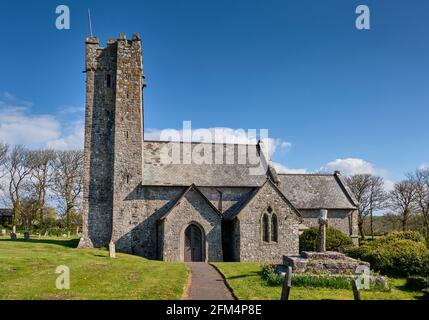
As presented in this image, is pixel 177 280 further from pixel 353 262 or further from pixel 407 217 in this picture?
pixel 407 217

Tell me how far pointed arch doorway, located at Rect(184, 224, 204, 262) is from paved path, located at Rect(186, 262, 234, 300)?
7.07m

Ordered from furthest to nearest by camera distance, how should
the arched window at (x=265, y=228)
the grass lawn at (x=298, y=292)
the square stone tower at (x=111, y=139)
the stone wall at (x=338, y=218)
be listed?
the stone wall at (x=338, y=218) → the square stone tower at (x=111, y=139) → the arched window at (x=265, y=228) → the grass lawn at (x=298, y=292)

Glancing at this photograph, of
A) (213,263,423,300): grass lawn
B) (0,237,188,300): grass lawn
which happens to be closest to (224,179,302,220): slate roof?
(0,237,188,300): grass lawn

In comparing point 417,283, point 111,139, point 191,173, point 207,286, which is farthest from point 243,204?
point 417,283

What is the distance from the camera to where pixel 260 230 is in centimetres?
2761

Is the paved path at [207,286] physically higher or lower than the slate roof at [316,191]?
lower

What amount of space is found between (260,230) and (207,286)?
42.9ft

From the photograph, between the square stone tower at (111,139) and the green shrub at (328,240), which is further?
the square stone tower at (111,139)

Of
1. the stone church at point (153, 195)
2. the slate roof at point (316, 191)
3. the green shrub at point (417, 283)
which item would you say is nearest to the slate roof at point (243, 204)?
the stone church at point (153, 195)

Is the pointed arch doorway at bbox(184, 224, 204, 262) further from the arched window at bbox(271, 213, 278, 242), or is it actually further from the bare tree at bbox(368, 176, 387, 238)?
the bare tree at bbox(368, 176, 387, 238)

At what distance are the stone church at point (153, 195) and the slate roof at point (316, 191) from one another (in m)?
3.17

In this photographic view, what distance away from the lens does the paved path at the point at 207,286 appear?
42.2ft

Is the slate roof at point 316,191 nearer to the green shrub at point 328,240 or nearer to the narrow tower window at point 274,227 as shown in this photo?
the green shrub at point 328,240

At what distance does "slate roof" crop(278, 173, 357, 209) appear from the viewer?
34562 millimetres
